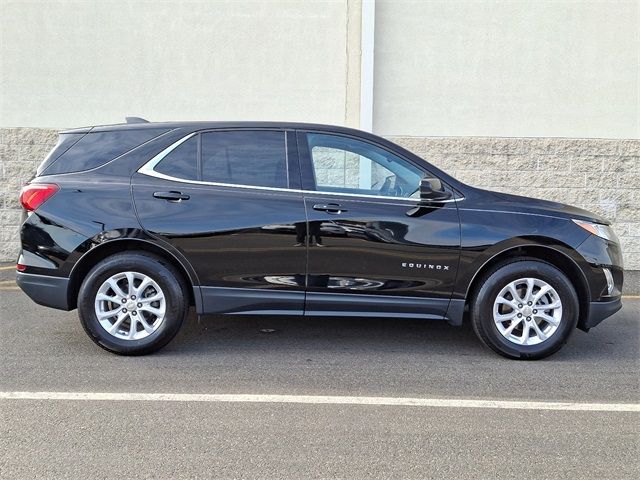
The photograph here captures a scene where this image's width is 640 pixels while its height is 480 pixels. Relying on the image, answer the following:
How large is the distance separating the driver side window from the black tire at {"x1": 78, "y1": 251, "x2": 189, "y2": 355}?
1355mm

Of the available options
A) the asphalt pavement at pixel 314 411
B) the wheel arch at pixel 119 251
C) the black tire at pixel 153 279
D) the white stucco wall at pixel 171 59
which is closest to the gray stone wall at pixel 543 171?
the white stucco wall at pixel 171 59

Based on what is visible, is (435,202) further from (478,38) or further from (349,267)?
(478,38)

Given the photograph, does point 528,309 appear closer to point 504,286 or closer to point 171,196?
point 504,286

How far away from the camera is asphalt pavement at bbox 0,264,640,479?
328 cm

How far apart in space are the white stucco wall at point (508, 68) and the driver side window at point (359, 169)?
4156 mm

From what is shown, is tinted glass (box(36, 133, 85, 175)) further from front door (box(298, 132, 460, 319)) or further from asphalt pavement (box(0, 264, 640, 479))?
front door (box(298, 132, 460, 319))

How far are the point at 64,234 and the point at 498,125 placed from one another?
249 inches

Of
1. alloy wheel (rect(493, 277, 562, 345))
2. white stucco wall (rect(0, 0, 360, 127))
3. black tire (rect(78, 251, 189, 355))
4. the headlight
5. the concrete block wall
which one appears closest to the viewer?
black tire (rect(78, 251, 189, 355))

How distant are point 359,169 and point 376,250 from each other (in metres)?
0.67

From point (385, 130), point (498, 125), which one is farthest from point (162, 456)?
point (498, 125)

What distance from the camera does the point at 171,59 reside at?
8.85 metres

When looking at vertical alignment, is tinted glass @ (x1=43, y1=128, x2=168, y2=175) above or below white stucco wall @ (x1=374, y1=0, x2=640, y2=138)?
below

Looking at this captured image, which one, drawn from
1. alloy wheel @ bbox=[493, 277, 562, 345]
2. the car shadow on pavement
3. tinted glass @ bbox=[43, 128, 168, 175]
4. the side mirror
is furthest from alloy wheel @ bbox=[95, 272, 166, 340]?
alloy wheel @ bbox=[493, 277, 562, 345]

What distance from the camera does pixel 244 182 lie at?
4879 mm
